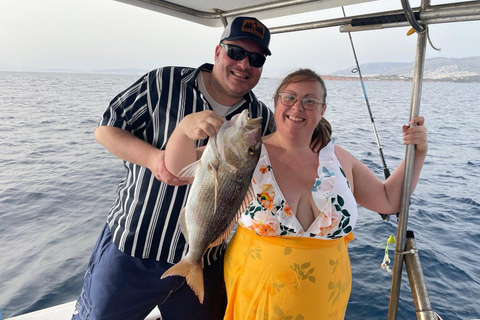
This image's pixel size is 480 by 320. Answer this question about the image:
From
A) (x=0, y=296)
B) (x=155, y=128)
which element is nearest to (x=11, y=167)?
(x=0, y=296)

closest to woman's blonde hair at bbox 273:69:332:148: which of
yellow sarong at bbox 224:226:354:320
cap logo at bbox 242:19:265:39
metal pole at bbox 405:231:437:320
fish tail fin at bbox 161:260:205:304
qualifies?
cap logo at bbox 242:19:265:39

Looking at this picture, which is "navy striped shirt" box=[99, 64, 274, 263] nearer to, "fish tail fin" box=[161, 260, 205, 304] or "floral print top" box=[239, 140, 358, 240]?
"fish tail fin" box=[161, 260, 205, 304]

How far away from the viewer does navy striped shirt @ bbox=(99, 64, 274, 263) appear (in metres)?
2.01

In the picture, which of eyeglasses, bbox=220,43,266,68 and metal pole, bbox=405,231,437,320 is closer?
metal pole, bbox=405,231,437,320

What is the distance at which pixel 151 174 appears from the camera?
6.61 ft

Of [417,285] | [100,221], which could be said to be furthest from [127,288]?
[100,221]

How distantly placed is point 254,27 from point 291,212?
119cm

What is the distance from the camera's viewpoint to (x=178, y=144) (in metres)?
1.49

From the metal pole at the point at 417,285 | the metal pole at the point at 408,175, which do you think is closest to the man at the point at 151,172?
the metal pole at the point at 408,175

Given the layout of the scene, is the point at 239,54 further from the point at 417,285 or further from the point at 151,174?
the point at 417,285

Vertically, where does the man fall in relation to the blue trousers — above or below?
above

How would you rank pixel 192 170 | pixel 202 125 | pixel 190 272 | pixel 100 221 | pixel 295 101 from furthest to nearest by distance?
pixel 100 221, pixel 295 101, pixel 190 272, pixel 192 170, pixel 202 125

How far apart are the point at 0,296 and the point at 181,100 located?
17.4 feet

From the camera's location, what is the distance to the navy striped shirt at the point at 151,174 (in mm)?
2012
